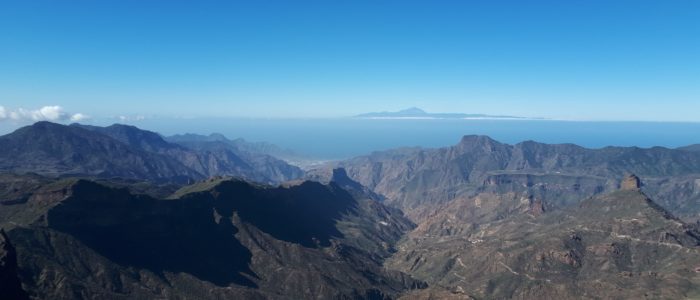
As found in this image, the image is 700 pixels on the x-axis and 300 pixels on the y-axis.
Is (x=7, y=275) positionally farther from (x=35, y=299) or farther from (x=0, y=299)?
(x=35, y=299)

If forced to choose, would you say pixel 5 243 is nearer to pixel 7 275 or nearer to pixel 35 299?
pixel 7 275

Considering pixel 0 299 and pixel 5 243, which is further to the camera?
pixel 5 243

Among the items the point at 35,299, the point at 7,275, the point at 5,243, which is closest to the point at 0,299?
the point at 7,275

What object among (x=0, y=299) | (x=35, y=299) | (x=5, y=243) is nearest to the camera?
(x=0, y=299)

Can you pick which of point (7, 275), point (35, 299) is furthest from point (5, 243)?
point (35, 299)

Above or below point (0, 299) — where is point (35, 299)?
below

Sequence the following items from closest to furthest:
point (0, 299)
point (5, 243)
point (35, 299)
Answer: point (0, 299), point (5, 243), point (35, 299)

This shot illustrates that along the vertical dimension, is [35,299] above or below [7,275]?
below

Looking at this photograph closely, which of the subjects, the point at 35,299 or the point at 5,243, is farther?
the point at 35,299

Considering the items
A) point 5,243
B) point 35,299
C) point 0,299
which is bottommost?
point 35,299
